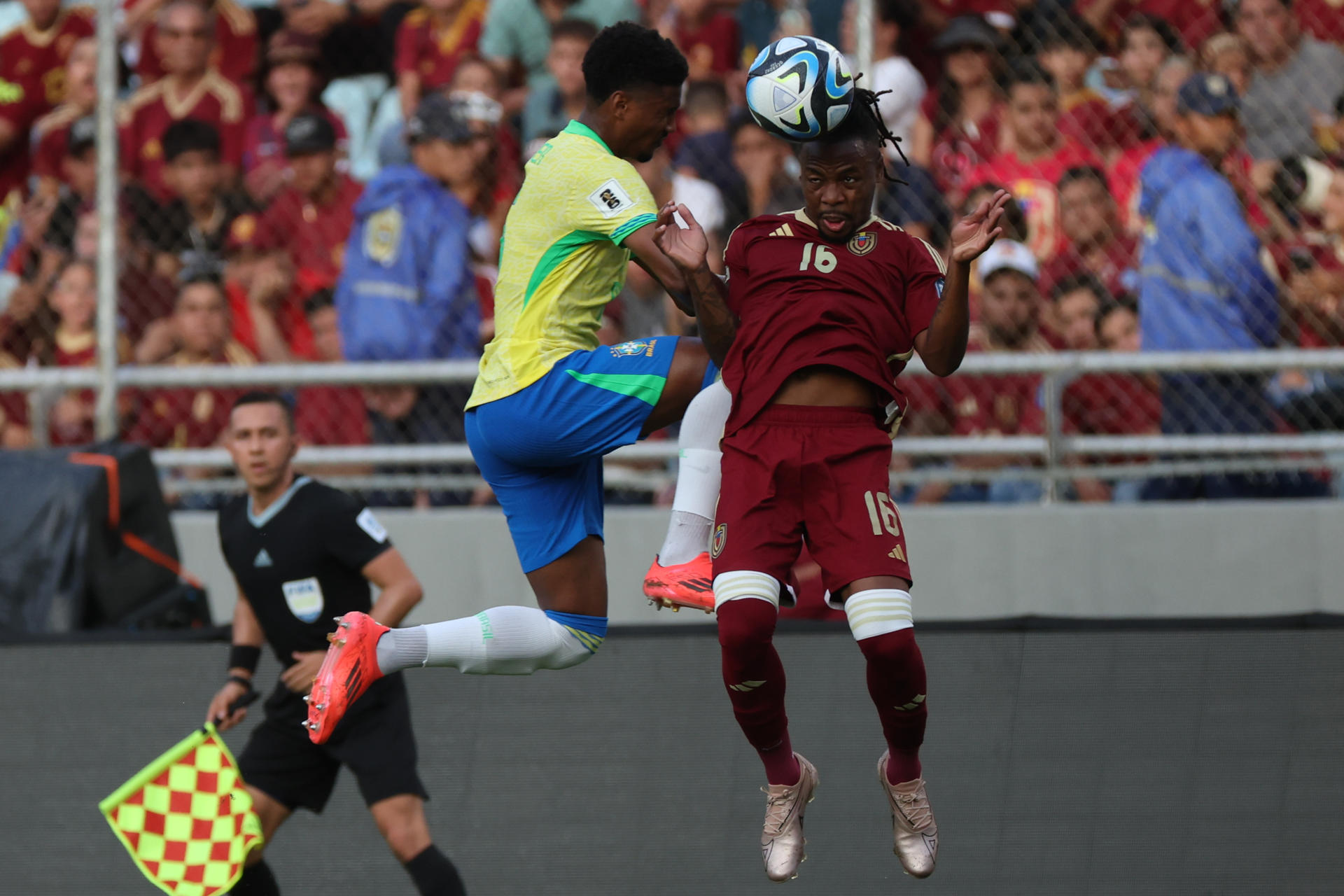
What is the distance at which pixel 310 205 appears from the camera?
331 inches

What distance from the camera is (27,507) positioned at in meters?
7.18

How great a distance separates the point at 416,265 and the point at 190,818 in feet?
9.37

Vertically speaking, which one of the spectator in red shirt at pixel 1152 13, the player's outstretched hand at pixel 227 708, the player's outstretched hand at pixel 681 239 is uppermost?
the player's outstretched hand at pixel 681 239

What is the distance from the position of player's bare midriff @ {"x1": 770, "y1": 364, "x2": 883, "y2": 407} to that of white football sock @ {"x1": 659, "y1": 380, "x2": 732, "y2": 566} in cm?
30

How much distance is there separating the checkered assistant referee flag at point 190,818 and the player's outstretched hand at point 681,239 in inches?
103

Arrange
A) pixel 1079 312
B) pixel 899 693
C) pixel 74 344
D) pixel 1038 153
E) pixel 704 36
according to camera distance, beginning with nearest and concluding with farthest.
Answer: pixel 899 693, pixel 1079 312, pixel 1038 153, pixel 74 344, pixel 704 36

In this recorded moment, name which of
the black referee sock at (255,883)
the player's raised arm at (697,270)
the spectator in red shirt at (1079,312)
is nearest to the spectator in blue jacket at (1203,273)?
the spectator in red shirt at (1079,312)

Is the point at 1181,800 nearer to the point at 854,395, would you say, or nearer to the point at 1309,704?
the point at 1309,704

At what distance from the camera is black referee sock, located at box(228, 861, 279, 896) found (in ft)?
19.5

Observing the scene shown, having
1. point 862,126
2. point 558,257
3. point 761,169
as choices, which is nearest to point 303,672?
point 558,257

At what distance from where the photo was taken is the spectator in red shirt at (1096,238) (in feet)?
23.9

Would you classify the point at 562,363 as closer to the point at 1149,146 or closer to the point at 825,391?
the point at 825,391

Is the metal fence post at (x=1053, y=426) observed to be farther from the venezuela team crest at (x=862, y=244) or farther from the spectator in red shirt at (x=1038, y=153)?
Result: the venezuela team crest at (x=862, y=244)

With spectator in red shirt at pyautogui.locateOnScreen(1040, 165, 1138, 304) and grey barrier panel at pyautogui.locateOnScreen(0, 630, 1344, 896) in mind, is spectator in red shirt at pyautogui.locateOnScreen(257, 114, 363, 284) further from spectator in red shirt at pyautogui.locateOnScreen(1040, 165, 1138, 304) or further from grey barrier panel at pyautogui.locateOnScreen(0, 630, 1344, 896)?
spectator in red shirt at pyautogui.locateOnScreen(1040, 165, 1138, 304)
